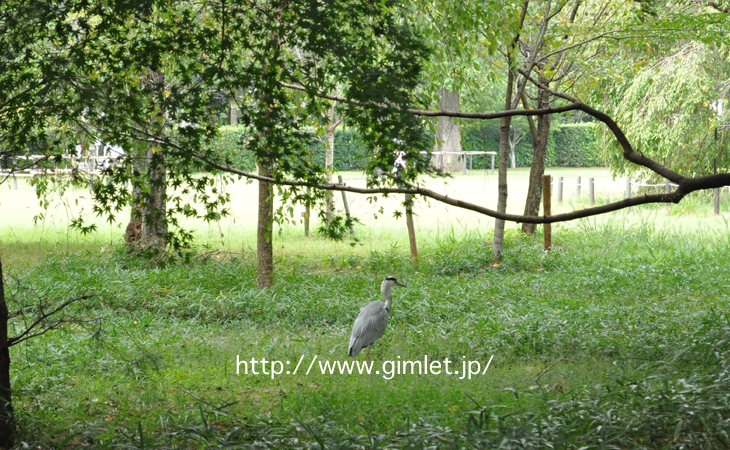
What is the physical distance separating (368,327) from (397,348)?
687mm

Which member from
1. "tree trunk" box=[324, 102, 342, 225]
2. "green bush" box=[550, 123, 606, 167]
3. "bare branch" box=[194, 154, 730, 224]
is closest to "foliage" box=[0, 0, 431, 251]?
"bare branch" box=[194, 154, 730, 224]

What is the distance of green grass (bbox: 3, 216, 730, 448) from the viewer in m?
5.19

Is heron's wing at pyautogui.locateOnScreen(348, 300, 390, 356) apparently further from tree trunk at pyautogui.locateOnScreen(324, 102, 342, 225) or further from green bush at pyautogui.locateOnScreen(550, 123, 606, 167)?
green bush at pyautogui.locateOnScreen(550, 123, 606, 167)

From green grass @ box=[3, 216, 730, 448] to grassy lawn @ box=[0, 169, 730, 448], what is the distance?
0.09 feet

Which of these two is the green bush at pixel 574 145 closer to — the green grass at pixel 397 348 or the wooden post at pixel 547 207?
the wooden post at pixel 547 207

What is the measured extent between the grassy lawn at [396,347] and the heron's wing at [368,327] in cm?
28

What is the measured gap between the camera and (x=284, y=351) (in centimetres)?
809

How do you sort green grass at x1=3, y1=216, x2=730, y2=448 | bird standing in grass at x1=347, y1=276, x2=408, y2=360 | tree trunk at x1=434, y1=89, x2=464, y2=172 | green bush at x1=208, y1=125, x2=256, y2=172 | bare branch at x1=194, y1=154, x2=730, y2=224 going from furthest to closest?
tree trunk at x1=434, y1=89, x2=464, y2=172 < bird standing in grass at x1=347, y1=276, x2=408, y2=360 < green bush at x1=208, y1=125, x2=256, y2=172 < bare branch at x1=194, y1=154, x2=730, y2=224 < green grass at x1=3, y1=216, x2=730, y2=448

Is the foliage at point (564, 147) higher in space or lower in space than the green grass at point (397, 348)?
higher

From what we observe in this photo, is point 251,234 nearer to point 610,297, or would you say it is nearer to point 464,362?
point 610,297

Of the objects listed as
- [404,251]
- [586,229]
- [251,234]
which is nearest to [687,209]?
[586,229]

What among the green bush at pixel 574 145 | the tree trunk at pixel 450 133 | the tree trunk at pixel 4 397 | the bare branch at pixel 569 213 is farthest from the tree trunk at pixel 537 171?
the green bush at pixel 574 145

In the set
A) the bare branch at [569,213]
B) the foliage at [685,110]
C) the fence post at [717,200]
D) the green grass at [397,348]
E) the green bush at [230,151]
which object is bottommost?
the green grass at [397,348]

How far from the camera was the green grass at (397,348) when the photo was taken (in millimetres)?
5191
